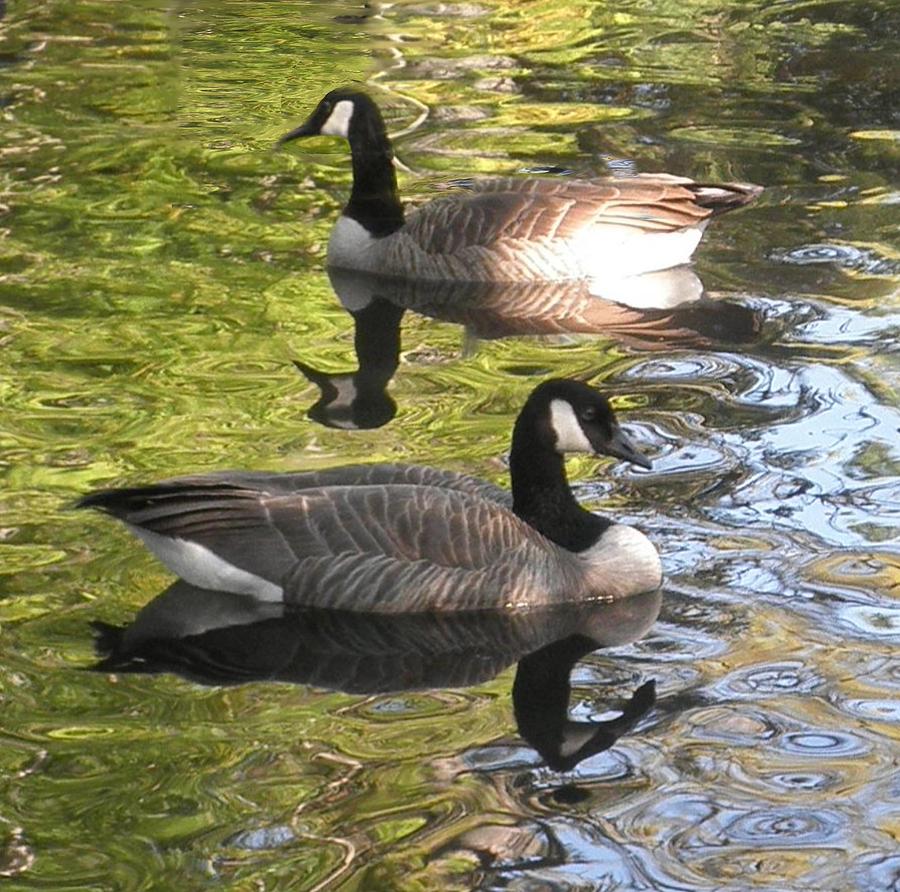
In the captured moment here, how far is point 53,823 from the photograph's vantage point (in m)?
6.66

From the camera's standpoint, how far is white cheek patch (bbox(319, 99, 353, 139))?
13.7 metres

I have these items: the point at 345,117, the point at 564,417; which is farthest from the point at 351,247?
the point at 564,417

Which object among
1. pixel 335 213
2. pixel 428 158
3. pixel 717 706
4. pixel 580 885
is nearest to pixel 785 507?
pixel 717 706

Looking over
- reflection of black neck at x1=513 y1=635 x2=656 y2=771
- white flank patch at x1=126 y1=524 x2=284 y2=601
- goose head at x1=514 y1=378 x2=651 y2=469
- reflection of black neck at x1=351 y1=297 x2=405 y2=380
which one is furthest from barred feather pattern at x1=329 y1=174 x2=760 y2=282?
reflection of black neck at x1=513 y1=635 x2=656 y2=771

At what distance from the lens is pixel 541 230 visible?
12922mm

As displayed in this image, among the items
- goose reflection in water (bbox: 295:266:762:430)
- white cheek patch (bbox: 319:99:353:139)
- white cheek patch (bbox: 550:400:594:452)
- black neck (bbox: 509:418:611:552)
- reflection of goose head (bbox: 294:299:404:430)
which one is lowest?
reflection of goose head (bbox: 294:299:404:430)

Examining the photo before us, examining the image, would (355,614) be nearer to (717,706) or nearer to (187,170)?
(717,706)

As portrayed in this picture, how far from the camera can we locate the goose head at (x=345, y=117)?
13.5 meters

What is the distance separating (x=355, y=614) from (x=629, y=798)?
191 cm

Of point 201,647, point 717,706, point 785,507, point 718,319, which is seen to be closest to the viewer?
point 717,706

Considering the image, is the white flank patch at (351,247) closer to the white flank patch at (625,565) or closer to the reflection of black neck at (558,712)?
the white flank patch at (625,565)

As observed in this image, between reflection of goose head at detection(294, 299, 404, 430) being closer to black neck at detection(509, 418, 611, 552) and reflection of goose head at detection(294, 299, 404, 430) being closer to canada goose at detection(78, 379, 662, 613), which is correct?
black neck at detection(509, 418, 611, 552)

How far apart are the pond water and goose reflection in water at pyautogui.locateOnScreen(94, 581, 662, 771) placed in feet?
0.15

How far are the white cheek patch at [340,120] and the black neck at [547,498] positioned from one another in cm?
554
